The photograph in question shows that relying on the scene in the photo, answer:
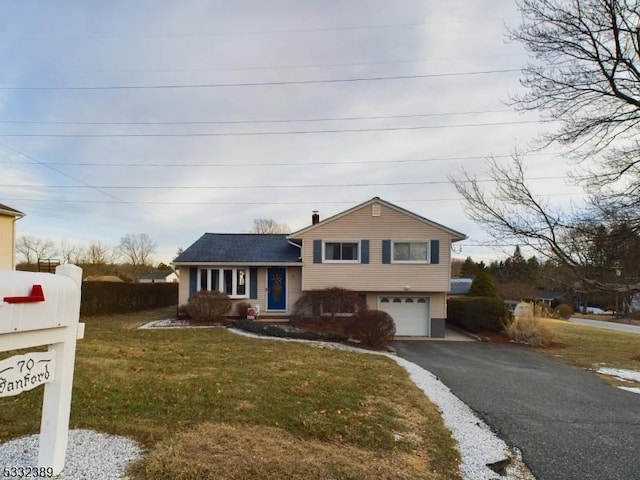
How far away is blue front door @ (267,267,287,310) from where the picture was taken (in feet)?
65.4

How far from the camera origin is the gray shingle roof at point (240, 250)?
64.5 feet

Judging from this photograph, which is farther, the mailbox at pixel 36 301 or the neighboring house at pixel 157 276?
the neighboring house at pixel 157 276

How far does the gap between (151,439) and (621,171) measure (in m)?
10.7

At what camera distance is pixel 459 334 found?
19438mm

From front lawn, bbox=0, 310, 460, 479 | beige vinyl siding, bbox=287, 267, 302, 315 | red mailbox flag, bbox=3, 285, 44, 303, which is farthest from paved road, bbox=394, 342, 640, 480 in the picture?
beige vinyl siding, bbox=287, 267, 302, 315

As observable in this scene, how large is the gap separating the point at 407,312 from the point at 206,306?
868 cm

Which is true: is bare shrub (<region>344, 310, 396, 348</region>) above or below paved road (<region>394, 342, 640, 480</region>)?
above

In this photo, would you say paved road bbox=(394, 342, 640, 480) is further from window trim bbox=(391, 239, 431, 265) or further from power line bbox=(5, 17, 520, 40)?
power line bbox=(5, 17, 520, 40)

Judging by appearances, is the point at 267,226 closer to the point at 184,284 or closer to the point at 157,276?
the point at 157,276

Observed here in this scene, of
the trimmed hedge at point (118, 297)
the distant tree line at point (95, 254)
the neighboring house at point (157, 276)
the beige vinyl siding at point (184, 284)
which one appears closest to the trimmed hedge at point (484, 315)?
the beige vinyl siding at point (184, 284)

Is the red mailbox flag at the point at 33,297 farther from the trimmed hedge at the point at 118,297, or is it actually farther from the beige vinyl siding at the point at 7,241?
the beige vinyl siding at the point at 7,241

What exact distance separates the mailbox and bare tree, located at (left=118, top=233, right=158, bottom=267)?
61.0 metres

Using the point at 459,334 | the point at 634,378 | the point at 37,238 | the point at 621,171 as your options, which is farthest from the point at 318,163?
the point at 37,238

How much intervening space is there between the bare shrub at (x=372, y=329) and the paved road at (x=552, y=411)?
1176mm
